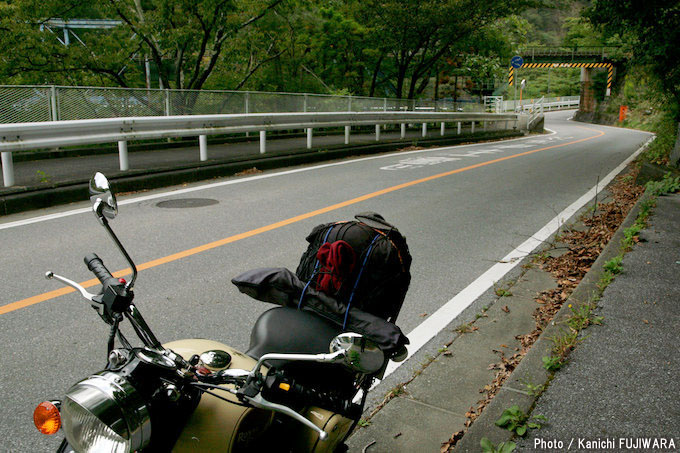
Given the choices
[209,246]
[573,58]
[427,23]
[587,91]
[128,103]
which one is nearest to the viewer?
[209,246]

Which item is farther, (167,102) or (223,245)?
(167,102)

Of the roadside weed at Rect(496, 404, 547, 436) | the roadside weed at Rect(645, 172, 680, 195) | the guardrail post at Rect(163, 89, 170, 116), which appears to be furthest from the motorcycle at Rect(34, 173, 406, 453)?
the guardrail post at Rect(163, 89, 170, 116)

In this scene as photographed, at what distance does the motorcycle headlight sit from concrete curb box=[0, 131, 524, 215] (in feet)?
23.5

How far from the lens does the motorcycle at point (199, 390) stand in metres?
1.45

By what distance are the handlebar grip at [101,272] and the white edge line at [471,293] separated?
2078 millimetres

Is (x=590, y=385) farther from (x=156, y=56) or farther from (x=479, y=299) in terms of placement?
(x=156, y=56)

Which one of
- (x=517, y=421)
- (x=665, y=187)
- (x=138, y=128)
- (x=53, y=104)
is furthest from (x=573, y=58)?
(x=517, y=421)

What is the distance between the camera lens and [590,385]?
10.2 feet

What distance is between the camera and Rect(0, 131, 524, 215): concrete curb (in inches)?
309

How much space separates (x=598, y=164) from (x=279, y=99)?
28.2ft

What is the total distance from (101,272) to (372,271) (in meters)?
1.09

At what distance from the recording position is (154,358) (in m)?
1.56

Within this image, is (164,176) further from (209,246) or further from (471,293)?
(471,293)

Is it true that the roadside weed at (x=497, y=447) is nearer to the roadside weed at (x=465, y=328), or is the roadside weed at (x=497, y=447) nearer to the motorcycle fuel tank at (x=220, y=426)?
the motorcycle fuel tank at (x=220, y=426)
